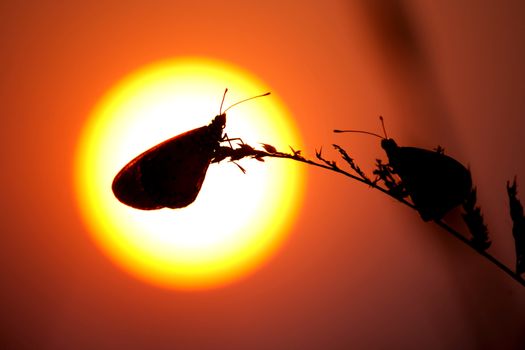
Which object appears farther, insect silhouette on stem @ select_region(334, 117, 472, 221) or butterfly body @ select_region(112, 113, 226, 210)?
butterfly body @ select_region(112, 113, 226, 210)

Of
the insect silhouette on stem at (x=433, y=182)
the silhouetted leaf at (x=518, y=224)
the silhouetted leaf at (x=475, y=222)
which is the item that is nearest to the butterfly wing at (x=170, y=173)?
the insect silhouette on stem at (x=433, y=182)

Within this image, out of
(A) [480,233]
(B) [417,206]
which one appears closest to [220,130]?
(B) [417,206]

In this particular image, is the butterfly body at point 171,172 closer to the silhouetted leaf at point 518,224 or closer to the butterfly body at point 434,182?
the butterfly body at point 434,182

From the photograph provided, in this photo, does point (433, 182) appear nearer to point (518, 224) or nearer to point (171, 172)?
point (518, 224)

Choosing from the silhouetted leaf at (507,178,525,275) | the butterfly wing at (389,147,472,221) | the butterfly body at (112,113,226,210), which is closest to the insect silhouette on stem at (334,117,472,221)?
the butterfly wing at (389,147,472,221)

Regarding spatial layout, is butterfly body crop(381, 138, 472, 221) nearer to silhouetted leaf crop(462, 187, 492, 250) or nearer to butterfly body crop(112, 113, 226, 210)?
silhouetted leaf crop(462, 187, 492, 250)

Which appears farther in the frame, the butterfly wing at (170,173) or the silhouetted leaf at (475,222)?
the butterfly wing at (170,173)

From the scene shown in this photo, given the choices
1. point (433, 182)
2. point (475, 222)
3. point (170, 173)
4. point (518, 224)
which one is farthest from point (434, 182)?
point (170, 173)

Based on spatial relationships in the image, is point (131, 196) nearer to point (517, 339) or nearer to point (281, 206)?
point (517, 339)
